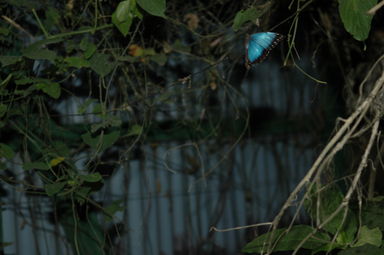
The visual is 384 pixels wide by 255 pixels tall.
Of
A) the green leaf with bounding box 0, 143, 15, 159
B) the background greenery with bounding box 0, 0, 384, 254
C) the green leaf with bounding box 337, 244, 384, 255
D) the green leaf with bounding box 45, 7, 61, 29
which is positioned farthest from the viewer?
the green leaf with bounding box 45, 7, 61, 29

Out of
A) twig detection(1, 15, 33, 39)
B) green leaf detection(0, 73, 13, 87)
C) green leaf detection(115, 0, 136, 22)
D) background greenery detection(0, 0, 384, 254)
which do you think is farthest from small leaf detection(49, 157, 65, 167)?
green leaf detection(115, 0, 136, 22)

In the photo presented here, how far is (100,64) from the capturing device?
1490mm

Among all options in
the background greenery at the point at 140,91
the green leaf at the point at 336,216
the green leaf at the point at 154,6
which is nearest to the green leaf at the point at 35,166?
the background greenery at the point at 140,91

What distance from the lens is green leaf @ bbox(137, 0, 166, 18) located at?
117cm

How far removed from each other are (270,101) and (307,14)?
496 mm

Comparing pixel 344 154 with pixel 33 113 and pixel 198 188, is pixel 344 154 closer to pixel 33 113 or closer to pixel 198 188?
pixel 198 188

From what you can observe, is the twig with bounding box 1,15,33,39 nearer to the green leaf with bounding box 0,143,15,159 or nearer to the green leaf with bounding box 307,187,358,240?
the green leaf with bounding box 0,143,15,159

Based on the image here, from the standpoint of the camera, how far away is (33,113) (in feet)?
5.78

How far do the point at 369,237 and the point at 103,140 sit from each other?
0.81 m

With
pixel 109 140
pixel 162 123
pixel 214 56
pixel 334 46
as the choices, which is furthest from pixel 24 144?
pixel 334 46

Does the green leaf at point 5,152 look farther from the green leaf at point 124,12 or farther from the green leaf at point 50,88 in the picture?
the green leaf at point 124,12

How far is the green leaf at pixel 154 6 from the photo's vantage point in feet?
3.85

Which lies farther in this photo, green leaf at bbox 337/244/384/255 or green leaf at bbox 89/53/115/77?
green leaf at bbox 89/53/115/77

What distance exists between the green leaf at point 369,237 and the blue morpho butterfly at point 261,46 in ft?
1.41
